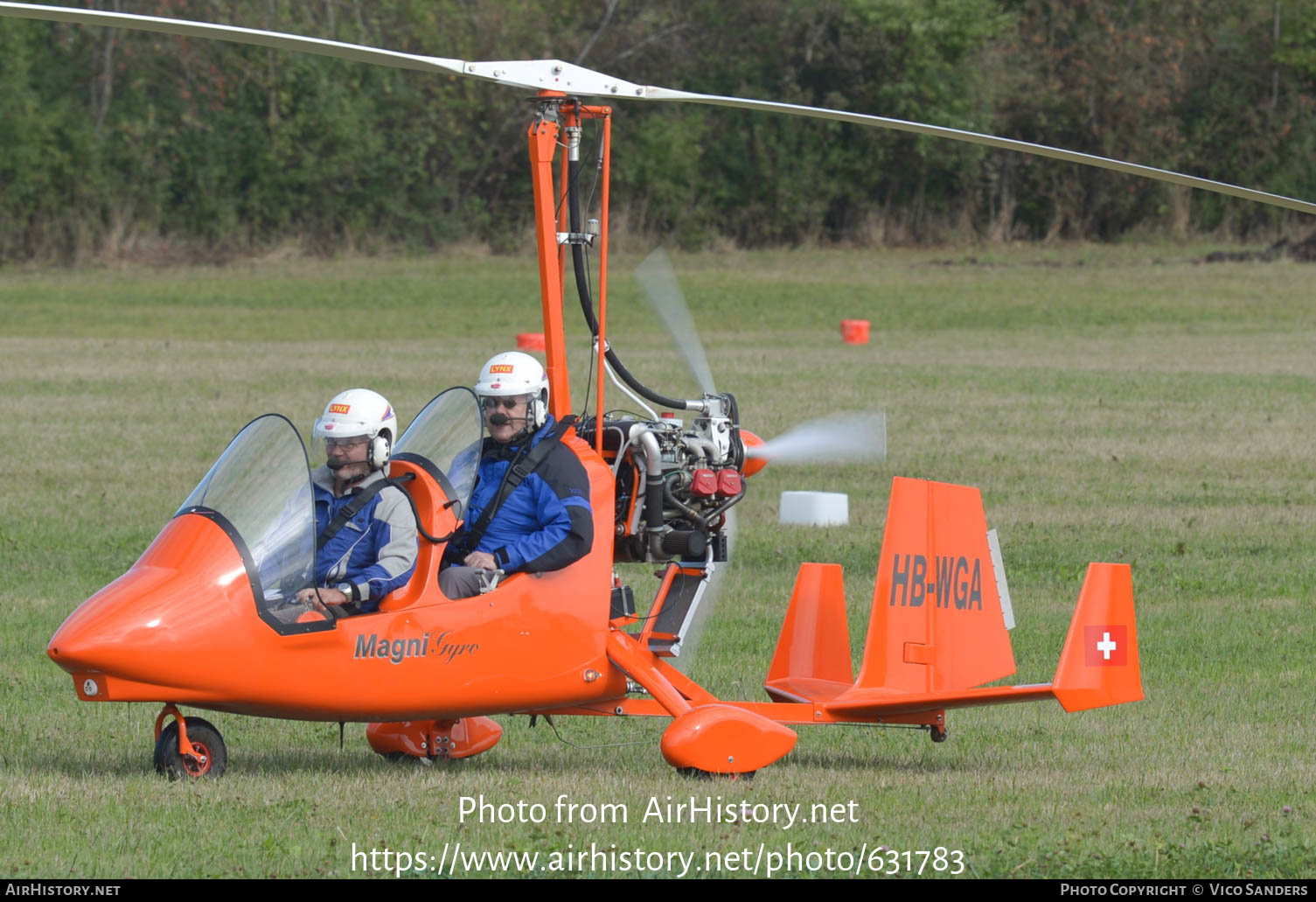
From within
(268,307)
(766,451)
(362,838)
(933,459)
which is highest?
(766,451)

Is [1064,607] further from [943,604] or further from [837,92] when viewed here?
[837,92]

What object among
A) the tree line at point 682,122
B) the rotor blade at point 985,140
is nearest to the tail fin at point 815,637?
the rotor blade at point 985,140

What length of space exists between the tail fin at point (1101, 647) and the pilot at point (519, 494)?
6.85ft

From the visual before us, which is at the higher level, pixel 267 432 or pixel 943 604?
pixel 267 432

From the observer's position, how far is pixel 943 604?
824cm

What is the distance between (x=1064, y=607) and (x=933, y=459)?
6550 millimetres

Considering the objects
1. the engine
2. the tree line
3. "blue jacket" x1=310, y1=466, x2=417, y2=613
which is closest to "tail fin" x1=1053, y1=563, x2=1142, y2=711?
the engine

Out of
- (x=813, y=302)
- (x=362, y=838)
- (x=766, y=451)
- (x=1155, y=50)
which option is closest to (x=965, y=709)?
(x=766, y=451)

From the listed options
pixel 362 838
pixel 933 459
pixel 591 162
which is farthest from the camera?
pixel 591 162

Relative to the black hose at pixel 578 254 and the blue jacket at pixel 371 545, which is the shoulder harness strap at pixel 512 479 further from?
the black hose at pixel 578 254

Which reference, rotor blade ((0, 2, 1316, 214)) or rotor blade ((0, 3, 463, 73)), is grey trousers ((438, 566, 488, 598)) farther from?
rotor blade ((0, 3, 463, 73))

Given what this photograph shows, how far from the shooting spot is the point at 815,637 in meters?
8.85

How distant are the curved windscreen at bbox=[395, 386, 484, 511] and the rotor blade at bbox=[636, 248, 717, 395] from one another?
1.01m

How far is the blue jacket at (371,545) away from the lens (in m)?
7.40
